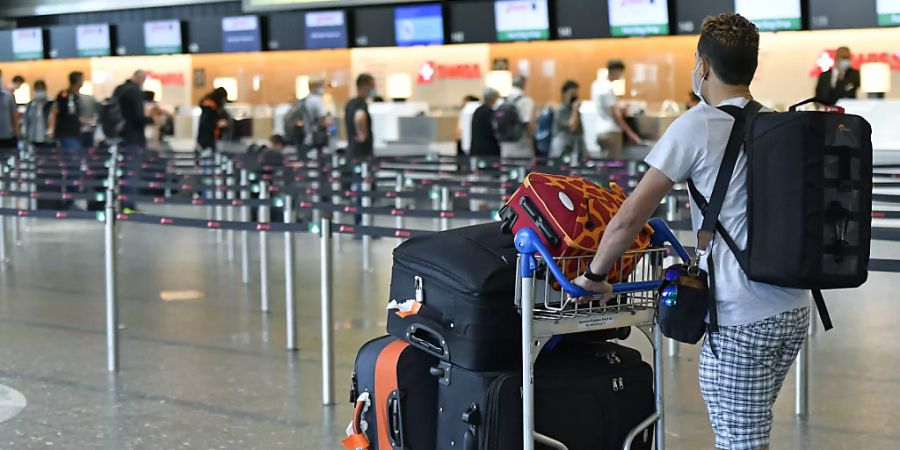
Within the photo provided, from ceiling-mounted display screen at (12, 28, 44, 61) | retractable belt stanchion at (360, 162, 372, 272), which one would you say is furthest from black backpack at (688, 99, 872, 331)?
ceiling-mounted display screen at (12, 28, 44, 61)

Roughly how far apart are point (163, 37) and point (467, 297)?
2107cm

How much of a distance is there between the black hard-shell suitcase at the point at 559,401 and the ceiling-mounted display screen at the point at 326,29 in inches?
694

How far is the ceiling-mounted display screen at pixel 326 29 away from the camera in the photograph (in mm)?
20812

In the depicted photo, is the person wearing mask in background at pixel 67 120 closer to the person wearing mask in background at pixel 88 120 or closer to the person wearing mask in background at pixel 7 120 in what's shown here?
the person wearing mask in background at pixel 7 120

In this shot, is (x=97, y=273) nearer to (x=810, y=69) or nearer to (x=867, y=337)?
(x=867, y=337)

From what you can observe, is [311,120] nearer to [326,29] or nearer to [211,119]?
[211,119]

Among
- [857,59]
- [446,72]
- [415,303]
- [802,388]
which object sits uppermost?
[446,72]

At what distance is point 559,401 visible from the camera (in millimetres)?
3516

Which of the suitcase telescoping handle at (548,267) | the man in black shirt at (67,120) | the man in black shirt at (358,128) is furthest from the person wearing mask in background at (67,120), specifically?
the suitcase telescoping handle at (548,267)

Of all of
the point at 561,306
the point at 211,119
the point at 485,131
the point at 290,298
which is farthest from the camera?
the point at 211,119

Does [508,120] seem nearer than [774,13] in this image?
Yes

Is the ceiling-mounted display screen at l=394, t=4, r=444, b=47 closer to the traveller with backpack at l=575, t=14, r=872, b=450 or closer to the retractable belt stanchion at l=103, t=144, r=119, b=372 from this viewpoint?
the retractable belt stanchion at l=103, t=144, r=119, b=372

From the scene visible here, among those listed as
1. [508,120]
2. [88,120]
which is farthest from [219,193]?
[88,120]

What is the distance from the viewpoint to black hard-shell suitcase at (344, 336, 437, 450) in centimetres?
371
